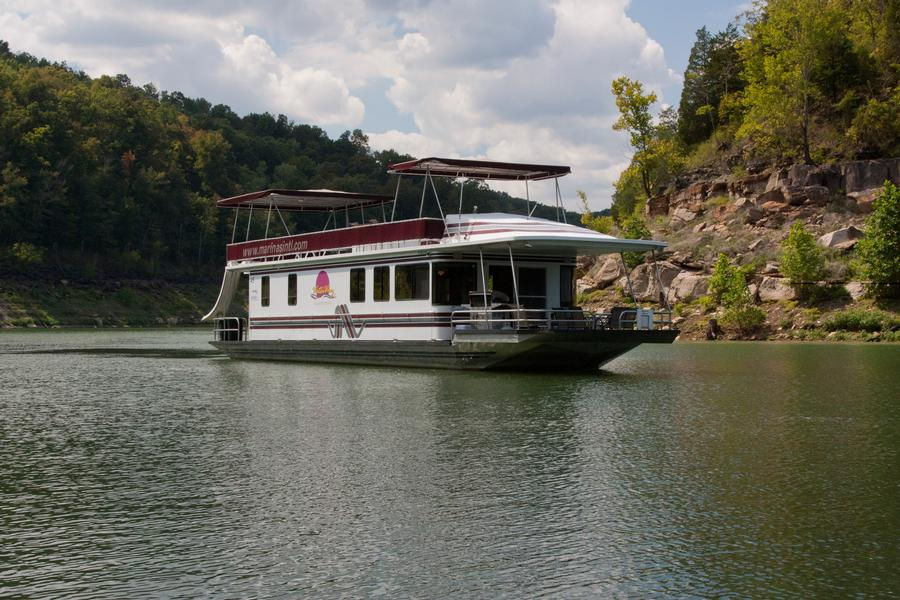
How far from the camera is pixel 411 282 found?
2855 centimetres

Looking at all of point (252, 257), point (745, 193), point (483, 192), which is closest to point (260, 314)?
point (252, 257)

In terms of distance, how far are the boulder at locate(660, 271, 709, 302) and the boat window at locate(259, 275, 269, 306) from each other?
26.4m

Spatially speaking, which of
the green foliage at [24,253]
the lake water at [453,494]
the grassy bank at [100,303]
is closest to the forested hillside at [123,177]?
the green foliage at [24,253]

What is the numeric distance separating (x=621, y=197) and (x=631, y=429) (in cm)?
8253

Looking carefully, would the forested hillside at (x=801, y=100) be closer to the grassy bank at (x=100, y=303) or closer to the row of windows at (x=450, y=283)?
the row of windows at (x=450, y=283)

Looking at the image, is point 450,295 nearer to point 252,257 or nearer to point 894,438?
point 252,257

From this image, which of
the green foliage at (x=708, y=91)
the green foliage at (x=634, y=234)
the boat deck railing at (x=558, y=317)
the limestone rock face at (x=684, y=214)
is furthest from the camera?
the green foliage at (x=708, y=91)

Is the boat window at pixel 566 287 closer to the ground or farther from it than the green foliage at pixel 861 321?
farther from it

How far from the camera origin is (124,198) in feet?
345

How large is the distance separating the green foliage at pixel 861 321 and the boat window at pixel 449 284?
24.2 meters

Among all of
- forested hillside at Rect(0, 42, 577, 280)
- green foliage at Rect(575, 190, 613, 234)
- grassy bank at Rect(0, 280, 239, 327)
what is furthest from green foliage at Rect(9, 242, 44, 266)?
green foliage at Rect(575, 190, 613, 234)

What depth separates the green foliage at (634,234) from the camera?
193 ft

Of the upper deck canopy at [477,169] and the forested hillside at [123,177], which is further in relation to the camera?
the forested hillside at [123,177]

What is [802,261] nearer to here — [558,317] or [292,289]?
[558,317]
